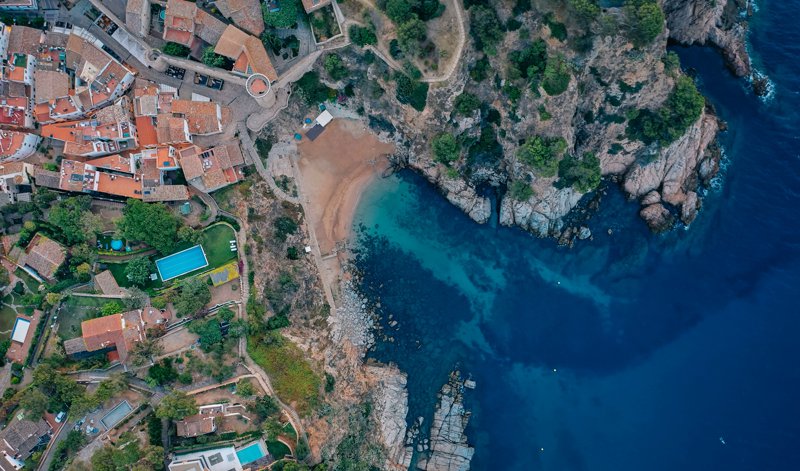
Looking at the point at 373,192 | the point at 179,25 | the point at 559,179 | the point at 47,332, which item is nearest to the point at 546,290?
the point at 559,179

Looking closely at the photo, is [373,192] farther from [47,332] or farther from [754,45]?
[754,45]

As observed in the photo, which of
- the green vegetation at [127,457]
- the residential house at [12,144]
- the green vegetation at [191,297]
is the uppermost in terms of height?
the residential house at [12,144]

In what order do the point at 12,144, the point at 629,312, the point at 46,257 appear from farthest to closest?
the point at 629,312 < the point at 12,144 < the point at 46,257

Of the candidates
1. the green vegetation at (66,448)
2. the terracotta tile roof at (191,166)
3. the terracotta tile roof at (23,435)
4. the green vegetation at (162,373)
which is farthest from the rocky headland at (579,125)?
the terracotta tile roof at (23,435)

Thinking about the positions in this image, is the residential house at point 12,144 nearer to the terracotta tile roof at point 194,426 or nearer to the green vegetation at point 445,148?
the terracotta tile roof at point 194,426

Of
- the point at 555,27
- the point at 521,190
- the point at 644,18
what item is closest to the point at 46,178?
the point at 521,190

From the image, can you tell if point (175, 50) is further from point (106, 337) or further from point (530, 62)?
point (530, 62)
